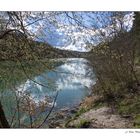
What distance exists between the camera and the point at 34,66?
4.33 meters

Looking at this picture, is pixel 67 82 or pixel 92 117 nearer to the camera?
pixel 67 82

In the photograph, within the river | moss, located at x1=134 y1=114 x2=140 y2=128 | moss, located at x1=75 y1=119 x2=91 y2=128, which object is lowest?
moss, located at x1=75 y1=119 x2=91 y2=128

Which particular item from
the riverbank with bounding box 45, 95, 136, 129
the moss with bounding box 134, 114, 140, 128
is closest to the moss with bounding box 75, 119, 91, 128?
the riverbank with bounding box 45, 95, 136, 129

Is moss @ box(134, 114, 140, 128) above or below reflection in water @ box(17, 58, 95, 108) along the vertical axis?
below

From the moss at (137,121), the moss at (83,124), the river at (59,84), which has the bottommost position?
the moss at (83,124)

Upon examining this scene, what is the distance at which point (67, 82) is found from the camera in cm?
443

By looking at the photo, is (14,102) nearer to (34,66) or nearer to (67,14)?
(34,66)

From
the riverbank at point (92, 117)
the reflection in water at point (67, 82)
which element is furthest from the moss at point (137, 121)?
the reflection in water at point (67, 82)

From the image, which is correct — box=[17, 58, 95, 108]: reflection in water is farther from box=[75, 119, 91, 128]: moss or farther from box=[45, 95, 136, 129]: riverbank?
box=[75, 119, 91, 128]: moss

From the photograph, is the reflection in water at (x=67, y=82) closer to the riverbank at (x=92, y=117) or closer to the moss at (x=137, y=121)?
the riverbank at (x=92, y=117)

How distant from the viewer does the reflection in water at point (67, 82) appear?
435 centimetres

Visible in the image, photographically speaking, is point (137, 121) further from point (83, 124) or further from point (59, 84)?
point (59, 84)

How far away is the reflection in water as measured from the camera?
435 cm

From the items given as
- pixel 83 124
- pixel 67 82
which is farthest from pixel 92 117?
pixel 67 82
